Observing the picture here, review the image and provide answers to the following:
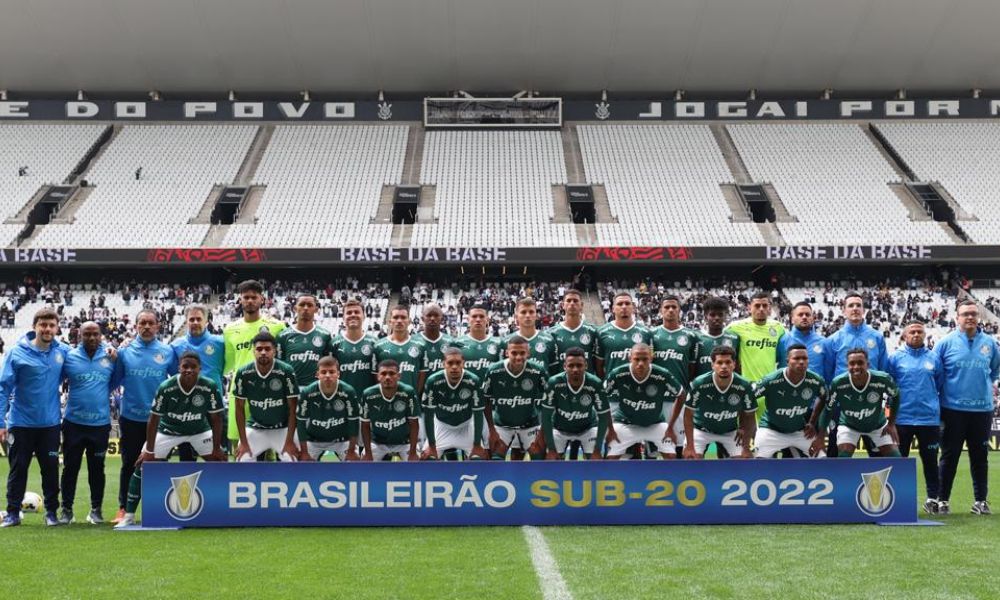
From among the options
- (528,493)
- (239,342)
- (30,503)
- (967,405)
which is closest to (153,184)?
(30,503)

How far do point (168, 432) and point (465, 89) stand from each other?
112 ft

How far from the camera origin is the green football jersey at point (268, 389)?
863 cm

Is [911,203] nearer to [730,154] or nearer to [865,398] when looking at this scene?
[730,154]

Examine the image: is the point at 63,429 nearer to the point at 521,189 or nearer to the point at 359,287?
the point at 359,287

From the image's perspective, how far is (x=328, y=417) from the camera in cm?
873

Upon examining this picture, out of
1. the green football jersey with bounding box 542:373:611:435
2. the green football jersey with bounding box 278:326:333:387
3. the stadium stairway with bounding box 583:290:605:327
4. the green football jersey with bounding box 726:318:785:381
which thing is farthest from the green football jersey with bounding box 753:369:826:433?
the stadium stairway with bounding box 583:290:605:327

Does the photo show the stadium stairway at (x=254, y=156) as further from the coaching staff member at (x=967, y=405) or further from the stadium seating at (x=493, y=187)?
the coaching staff member at (x=967, y=405)

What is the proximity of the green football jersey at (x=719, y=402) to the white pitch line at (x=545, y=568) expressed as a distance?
2.15 m

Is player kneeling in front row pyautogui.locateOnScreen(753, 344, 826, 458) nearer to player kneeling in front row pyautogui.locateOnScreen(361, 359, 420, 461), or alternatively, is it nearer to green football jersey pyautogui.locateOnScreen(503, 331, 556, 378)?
green football jersey pyautogui.locateOnScreen(503, 331, 556, 378)

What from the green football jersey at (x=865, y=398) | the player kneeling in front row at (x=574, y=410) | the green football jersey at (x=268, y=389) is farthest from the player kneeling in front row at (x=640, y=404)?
the green football jersey at (x=268, y=389)

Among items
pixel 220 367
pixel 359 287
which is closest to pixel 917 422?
pixel 220 367

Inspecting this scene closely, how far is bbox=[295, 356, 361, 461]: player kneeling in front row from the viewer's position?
8594mm

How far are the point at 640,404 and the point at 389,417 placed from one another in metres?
2.32

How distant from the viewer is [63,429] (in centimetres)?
866
